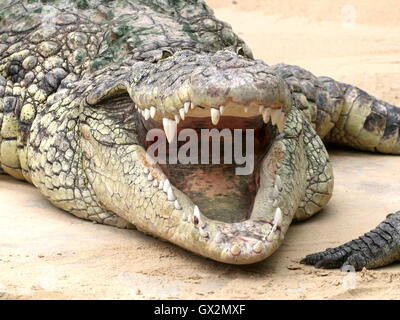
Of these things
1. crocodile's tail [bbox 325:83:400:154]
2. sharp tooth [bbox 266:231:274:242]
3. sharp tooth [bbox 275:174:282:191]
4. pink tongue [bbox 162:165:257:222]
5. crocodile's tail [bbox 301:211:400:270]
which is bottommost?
crocodile's tail [bbox 325:83:400:154]

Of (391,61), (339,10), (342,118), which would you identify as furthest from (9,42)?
(339,10)

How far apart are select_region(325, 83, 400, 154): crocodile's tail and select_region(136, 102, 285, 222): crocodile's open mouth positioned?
2.46 meters

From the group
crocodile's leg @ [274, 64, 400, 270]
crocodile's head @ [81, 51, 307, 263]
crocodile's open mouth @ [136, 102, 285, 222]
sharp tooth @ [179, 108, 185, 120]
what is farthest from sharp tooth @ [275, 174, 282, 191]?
crocodile's leg @ [274, 64, 400, 270]

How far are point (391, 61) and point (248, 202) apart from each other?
7.68 metres

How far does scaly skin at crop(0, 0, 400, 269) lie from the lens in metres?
4.46

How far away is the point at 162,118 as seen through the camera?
470 centimetres

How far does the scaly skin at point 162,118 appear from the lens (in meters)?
4.46

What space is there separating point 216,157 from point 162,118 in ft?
1.66

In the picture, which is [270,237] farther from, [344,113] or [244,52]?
[344,113]

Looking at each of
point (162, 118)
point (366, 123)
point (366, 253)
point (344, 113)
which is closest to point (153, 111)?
point (162, 118)

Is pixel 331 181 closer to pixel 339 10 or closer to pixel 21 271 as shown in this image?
pixel 21 271

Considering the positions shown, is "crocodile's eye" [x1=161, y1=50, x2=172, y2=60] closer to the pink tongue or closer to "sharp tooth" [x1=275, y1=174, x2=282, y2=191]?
the pink tongue

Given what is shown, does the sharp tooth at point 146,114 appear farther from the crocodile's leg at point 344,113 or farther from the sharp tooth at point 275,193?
the crocodile's leg at point 344,113

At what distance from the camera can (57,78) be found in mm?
6273
